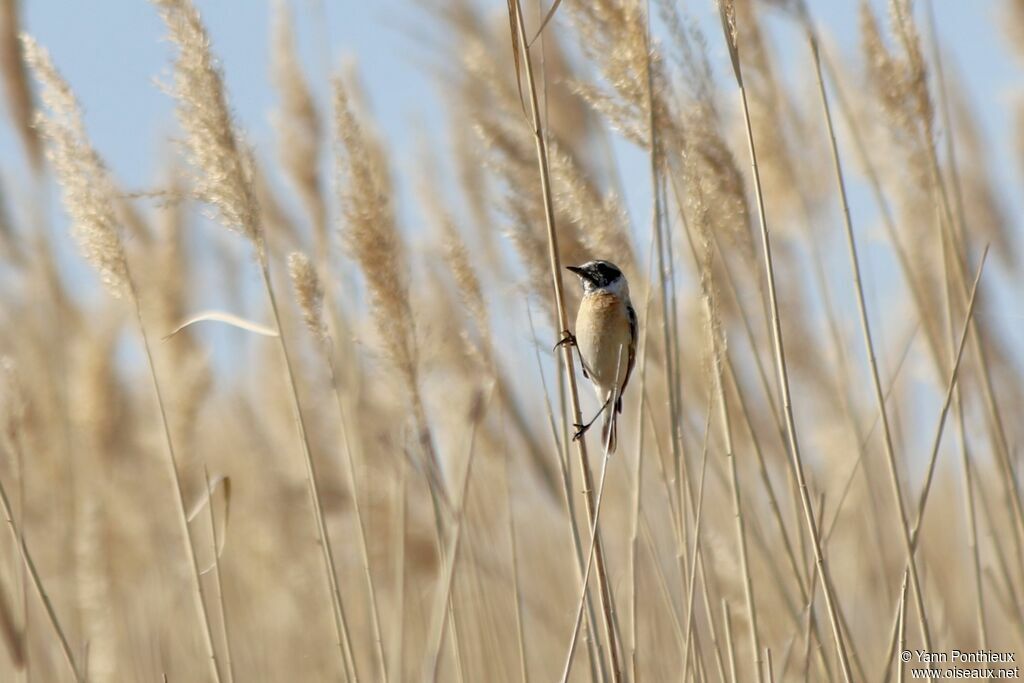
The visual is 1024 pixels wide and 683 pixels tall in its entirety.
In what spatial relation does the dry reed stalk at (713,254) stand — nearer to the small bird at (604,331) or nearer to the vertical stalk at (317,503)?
the small bird at (604,331)

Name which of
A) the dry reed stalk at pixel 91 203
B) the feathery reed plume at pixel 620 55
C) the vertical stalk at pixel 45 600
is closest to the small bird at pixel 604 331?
the feathery reed plume at pixel 620 55

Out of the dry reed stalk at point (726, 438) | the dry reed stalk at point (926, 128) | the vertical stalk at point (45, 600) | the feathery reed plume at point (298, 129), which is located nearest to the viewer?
the vertical stalk at point (45, 600)

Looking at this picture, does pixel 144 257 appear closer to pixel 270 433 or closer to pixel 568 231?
pixel 270 433

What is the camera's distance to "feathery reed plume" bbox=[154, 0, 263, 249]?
2.01 metres

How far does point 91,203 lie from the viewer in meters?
2.09

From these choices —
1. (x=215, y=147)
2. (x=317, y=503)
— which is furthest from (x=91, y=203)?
(x=317, y=503)

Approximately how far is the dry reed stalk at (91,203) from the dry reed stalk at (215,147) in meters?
0.19

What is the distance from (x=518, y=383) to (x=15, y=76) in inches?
57.9

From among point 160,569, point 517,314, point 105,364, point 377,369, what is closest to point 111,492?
point 160,569

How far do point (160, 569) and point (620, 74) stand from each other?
8.58 feet

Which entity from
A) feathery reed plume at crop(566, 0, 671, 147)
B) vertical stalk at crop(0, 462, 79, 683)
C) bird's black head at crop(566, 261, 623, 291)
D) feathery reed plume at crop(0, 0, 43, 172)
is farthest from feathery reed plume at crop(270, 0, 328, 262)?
vertical stalk at crop(0, 462, 79, 683)

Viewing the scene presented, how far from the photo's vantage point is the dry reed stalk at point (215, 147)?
2.01 meters

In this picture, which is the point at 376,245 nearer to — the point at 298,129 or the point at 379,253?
the point at 379,253

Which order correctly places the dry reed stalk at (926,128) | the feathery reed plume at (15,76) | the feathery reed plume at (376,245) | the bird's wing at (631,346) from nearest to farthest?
the feathery reed plume at (376,245) → the dry reed stalk at (926,128) → the bird's wing at (631,346) → the feathery reed plume at (15,76)
